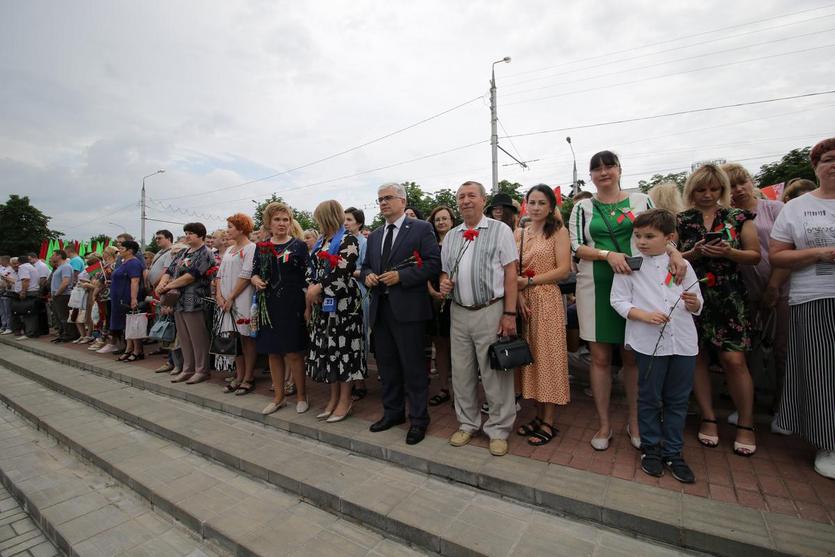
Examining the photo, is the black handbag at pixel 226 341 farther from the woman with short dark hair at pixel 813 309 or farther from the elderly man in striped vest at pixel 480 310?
the woman with short dark hair at pixel 813 309

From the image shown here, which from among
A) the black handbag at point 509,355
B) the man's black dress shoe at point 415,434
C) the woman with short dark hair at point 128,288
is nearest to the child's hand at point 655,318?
the black handbag at point 509,355

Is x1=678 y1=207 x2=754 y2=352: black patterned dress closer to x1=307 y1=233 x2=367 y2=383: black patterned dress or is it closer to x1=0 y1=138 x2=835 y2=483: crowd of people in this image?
x1=0 y1=138 x2=835 y2=483: crowd of people

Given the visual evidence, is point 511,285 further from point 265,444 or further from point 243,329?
point 243,329

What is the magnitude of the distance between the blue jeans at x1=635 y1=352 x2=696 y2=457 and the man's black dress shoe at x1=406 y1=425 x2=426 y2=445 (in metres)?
1.60

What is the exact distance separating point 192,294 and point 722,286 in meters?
5.79

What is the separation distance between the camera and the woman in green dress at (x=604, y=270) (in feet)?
9.55

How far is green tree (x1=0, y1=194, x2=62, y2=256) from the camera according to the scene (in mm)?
42938

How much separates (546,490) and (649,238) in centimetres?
176

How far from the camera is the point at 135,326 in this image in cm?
649

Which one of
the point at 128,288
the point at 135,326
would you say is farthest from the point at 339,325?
the point at 128,288

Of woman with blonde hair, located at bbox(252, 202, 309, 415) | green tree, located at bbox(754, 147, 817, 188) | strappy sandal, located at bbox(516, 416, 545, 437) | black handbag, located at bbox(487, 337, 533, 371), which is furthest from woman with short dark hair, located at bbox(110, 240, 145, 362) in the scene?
green tree, located at bbox(754, 147, 817, 188)

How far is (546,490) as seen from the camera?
7.90ft

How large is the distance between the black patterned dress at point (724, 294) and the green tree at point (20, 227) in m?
57.1

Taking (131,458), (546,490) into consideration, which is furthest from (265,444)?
(546,490)
